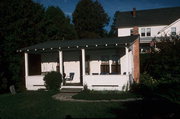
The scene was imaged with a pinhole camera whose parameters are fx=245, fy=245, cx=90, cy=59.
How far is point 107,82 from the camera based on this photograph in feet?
56.5

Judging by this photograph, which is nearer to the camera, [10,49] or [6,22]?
[10,49]

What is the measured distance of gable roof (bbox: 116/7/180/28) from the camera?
42469 millimetres

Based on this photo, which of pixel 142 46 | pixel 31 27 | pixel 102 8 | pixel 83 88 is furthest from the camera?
pixel 102 8

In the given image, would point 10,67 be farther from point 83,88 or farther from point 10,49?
point 83,88

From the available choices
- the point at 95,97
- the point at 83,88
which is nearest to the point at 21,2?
the point at 83,88

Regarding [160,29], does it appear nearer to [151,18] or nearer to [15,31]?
[151,18]

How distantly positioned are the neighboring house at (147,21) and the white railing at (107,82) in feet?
76.5

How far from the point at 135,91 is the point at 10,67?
10.8m

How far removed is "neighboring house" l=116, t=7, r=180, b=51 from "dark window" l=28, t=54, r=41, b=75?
21097 millimetres

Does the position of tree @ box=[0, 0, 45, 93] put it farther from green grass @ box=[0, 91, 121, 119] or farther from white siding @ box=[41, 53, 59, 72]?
green grass @ box=[0, 91, 121, 119]

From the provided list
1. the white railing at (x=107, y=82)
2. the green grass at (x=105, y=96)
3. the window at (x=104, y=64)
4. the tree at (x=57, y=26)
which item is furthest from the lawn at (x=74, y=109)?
the tree at (x=57, y=26)

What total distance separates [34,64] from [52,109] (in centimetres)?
1163

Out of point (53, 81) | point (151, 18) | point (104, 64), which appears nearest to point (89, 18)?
point (151, 18)

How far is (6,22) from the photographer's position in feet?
77.6
